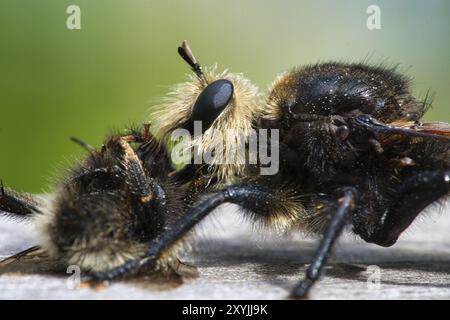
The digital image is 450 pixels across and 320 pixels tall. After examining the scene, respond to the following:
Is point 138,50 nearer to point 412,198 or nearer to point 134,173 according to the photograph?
point 134,173

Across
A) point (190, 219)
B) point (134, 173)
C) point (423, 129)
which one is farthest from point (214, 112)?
point (423, 129)

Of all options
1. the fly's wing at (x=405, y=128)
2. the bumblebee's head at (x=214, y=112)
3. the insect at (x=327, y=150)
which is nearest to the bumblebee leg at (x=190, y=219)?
the insect at (x=327, y=150)

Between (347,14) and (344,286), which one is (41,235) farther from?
(347,14)

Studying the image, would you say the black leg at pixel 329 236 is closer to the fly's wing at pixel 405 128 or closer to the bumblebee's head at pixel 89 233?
the fly's wing at pixel 405 128

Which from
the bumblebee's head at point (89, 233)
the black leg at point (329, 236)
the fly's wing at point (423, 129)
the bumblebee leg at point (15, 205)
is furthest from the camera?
the bumblebee leg at point (15, 205)

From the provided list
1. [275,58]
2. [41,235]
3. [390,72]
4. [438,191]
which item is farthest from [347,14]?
[41,235]

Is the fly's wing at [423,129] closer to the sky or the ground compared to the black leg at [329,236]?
closer to the sky
